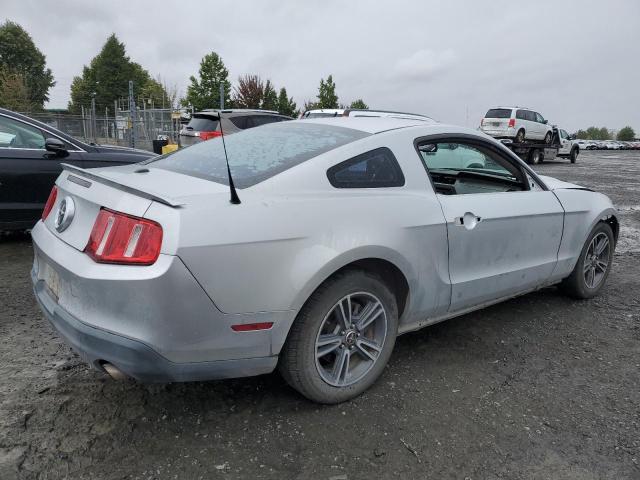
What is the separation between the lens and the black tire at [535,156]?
24047mm

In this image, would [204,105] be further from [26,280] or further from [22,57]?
[26,280]

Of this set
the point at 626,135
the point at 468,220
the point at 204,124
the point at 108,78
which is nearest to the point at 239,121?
the point at 204,124

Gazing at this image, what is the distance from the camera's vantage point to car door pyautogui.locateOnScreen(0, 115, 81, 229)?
17.0ft

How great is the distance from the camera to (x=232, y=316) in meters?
2.20

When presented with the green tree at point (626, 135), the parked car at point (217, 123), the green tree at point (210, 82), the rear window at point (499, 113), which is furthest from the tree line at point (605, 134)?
the parked car at point (217, 123)

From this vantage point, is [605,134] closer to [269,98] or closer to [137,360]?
[269,98]

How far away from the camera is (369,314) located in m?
2.71

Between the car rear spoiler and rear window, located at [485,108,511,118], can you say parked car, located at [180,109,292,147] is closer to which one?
the car rear spoiler

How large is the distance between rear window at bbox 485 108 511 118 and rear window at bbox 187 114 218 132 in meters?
15.3

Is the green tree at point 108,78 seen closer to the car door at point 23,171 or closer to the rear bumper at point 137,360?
the car door at point 23,171

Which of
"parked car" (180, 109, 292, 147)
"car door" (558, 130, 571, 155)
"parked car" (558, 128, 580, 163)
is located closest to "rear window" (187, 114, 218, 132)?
"parked car" (180, 109, 292, 147)

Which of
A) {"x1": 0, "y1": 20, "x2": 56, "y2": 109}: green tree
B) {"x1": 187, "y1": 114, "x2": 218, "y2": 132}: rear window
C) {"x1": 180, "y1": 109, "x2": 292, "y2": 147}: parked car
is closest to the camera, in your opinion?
{"x1": 180, "y1": 109, "x2": 292, "y2": 147}: parked car

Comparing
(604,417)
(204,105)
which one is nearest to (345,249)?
(604,417)

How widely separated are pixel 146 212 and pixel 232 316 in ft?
1.82
